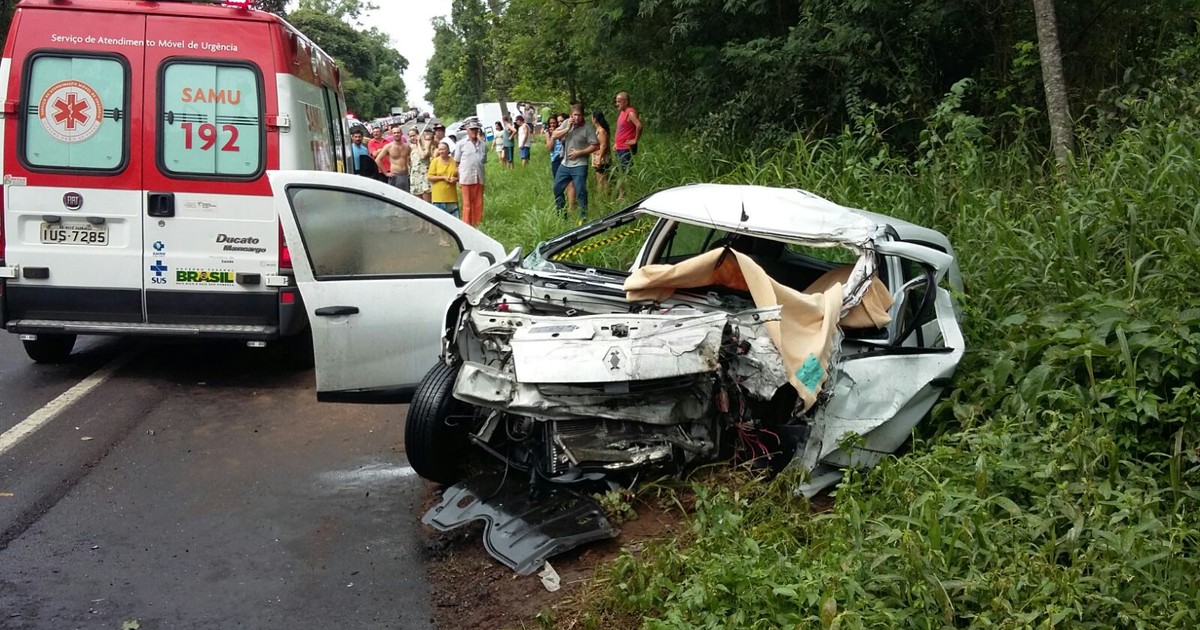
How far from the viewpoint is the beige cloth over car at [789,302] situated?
4.89m

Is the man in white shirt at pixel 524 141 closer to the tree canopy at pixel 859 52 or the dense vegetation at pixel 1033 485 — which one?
the tree canopy at pixel 859 52

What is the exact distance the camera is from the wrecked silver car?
15.8 ft

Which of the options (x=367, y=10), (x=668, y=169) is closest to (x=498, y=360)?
(x=668, y=169)

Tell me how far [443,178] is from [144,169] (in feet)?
24.0

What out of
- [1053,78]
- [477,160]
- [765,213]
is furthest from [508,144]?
[765,213]

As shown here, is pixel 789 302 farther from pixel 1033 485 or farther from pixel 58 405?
pixel 58 405

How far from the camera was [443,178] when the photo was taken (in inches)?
579

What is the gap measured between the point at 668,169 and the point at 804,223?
688 cm

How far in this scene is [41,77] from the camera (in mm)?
7414

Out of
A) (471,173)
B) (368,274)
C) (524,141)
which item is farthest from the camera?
(524,141)

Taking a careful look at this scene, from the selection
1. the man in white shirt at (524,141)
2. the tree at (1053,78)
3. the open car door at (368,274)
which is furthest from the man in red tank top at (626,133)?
the man in white shirt at (524,141)

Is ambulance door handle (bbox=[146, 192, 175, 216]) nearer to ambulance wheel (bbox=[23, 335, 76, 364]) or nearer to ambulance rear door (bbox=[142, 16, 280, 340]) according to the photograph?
ambulance rear door (bbox=[142, 16, 280, 340])

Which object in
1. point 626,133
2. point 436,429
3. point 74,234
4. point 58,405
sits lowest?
point 58,405

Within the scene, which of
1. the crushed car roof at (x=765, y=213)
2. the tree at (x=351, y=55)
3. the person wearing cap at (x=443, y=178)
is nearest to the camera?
the crushed car roof at (x=765, y=213)
